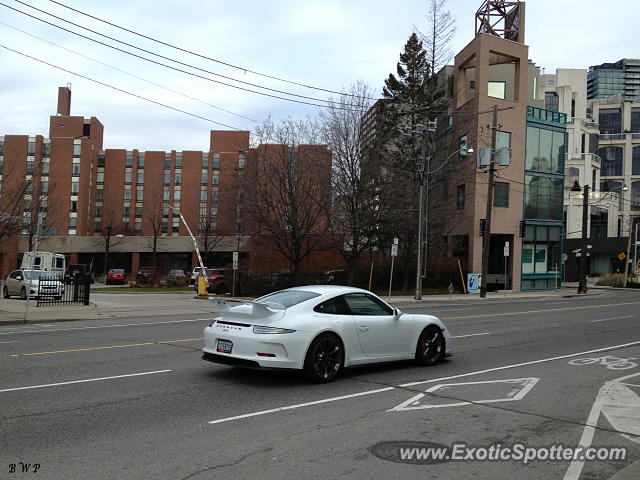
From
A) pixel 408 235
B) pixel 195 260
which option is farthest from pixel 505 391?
pixel 195 260

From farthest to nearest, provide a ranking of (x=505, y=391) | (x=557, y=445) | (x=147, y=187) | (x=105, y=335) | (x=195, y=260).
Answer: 1. (x=147, y=187)
2. (x=195, y=260)
3. (x=105, y=335)
4. (x=505, y=391)
5. (x=557, y=445)

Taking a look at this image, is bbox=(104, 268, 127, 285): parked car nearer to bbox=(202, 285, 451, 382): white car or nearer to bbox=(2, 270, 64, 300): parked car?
bbox=(2, 270, 64, 300): parked car

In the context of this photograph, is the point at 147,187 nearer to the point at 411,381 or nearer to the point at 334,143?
the point at 334,143

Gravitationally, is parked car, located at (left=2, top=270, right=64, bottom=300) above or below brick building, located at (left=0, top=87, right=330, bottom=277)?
below

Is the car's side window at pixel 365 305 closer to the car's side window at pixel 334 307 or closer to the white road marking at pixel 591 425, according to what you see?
the car's side window at pixel 334 307

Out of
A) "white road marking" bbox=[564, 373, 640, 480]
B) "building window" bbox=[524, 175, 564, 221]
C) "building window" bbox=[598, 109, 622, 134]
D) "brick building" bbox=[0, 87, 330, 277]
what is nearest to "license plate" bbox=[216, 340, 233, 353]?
"white road marking" bbox=[564, 373, 640, 480]

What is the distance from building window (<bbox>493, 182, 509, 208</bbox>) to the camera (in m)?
41.8

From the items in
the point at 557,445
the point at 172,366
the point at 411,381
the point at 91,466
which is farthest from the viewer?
the point at 172,366

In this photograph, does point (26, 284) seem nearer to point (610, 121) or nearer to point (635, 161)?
point (635, 161)

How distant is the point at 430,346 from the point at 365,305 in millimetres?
1687

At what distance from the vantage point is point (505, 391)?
26.4 ft

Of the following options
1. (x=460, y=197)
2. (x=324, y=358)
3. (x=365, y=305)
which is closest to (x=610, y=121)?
(x=460, y=197)

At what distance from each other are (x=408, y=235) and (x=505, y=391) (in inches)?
1247

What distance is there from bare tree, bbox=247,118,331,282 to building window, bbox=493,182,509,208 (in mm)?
13986
